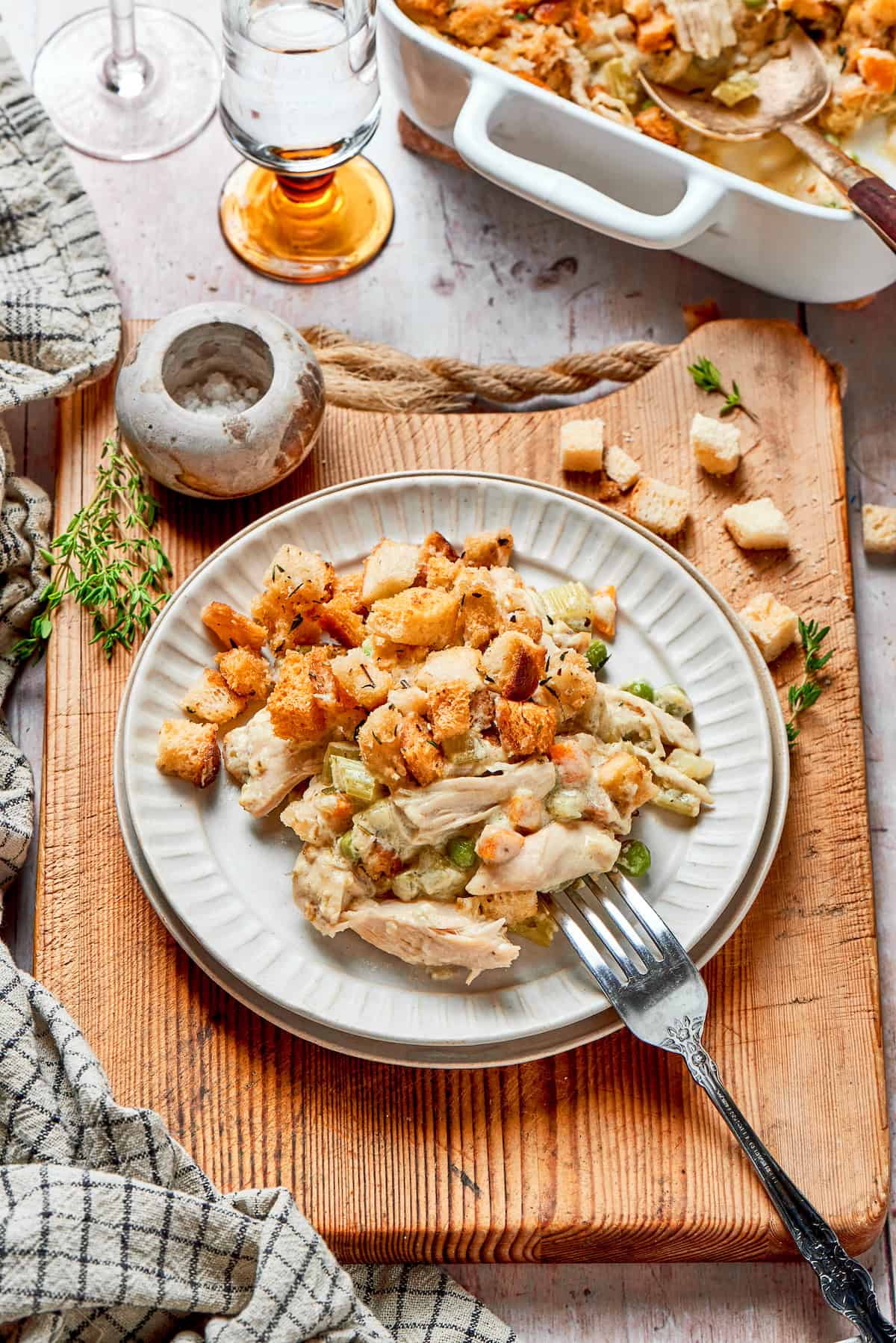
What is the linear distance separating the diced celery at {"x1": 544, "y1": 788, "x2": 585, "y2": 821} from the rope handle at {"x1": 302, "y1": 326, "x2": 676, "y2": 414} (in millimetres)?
1037

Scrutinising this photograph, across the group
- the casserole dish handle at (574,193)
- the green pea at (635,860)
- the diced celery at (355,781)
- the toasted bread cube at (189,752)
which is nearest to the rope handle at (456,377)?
the casserole dish handle at (574,193)

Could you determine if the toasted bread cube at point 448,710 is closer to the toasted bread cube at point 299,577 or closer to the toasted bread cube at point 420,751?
the toasted bread cube at point 420,751

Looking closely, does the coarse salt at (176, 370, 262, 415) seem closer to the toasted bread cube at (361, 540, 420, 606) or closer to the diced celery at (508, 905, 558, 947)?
the toasted bread cube at (361, 540, 420, 606)

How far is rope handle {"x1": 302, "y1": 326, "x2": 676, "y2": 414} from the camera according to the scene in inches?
126

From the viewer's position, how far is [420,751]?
2488 millimetres

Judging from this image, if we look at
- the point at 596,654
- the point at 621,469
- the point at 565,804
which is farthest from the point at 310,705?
the point at 621,469

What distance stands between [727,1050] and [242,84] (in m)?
2.18

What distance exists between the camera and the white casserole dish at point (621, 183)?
2.96 meters

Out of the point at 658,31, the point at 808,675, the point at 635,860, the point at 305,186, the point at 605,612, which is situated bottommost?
the point at 635,860

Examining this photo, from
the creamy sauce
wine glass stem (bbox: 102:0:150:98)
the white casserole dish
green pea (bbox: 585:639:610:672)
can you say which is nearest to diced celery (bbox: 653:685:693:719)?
green pea (bbox: 585:639:610:672)

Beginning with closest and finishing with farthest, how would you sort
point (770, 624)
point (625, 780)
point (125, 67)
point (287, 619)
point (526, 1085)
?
point (625, 780)
point (526, 1085)
point (287, 619)
point (770, 624)
point (125, 67)

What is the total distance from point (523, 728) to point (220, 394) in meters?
1.04

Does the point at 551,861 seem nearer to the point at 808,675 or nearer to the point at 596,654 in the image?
the point at 596,654

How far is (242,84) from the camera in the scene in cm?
303
